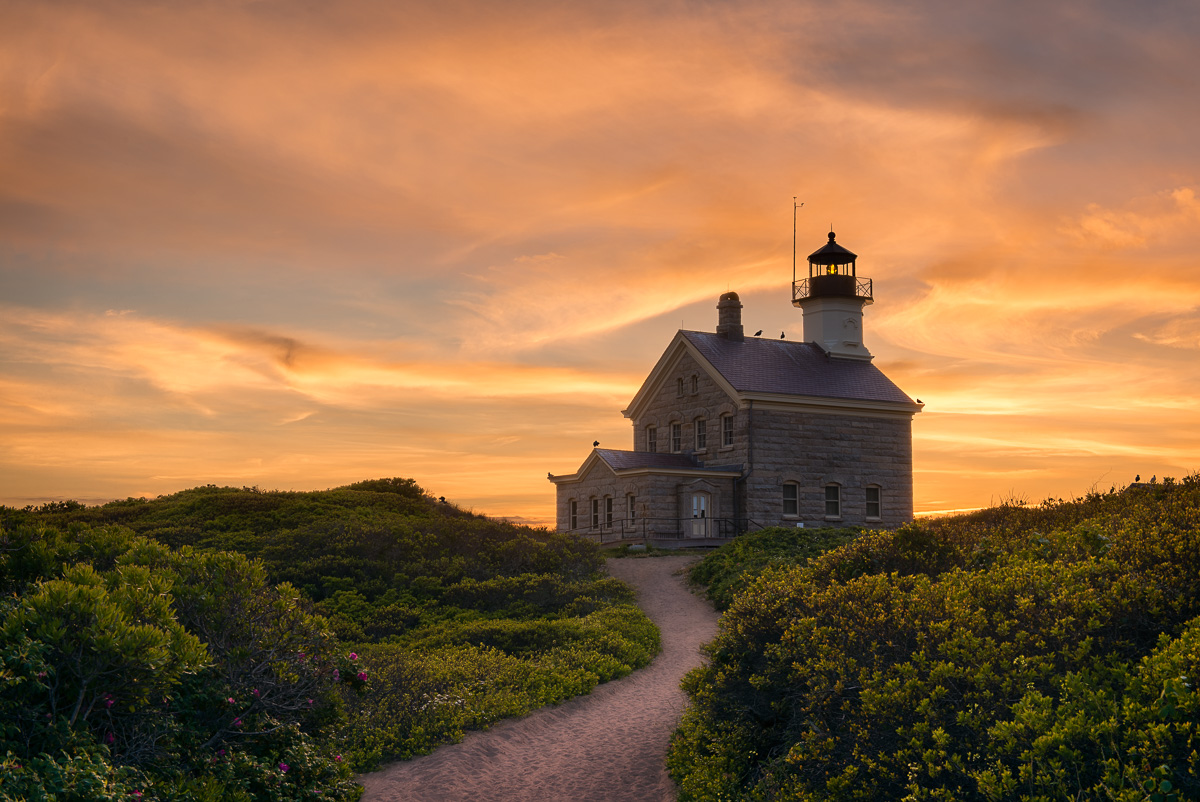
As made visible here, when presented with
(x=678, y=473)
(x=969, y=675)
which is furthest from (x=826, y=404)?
(x=969, y=675)

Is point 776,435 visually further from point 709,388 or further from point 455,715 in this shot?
point 455,715

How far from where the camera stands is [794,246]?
41.0m

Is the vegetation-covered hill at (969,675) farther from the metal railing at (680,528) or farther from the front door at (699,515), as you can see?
the front door at (699,515)

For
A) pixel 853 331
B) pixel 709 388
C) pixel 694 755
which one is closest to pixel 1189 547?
pixel 694 755

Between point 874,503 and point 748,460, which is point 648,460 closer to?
point 748,460

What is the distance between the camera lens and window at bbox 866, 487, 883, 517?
3528cm

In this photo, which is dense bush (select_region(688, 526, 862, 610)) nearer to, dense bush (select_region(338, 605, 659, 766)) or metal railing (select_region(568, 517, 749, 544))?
dense bush (select_region(338, 605, 659, 766))

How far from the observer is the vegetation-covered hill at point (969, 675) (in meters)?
5.95

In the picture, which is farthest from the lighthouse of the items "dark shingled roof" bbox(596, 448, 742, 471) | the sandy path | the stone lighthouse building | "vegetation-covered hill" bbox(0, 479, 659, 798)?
the sandy path

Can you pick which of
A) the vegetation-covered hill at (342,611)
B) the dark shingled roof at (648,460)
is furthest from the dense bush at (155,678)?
the dark shingled roof at (648,460)

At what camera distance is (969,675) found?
691 centimetres

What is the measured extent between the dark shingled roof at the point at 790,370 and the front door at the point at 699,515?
4.32m

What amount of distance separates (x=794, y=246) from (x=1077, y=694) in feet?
119

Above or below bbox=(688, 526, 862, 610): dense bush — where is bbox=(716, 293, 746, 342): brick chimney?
above
